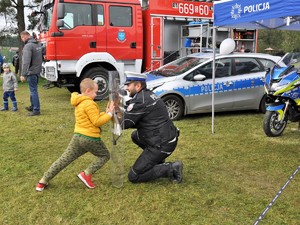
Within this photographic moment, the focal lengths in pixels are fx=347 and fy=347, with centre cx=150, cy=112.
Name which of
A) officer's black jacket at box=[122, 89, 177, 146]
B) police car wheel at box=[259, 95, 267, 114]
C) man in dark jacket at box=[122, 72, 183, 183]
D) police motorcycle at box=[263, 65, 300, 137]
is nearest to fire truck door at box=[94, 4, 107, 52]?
police car wheel at box=[259, 95, 267, 114]

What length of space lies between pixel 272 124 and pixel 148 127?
3020 millimetres

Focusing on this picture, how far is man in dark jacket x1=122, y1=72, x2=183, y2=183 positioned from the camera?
381cm

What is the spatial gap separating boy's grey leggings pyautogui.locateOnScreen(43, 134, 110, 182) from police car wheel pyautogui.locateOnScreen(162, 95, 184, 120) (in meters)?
3.37

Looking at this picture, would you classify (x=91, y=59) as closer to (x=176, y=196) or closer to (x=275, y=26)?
(x=275, y=26)

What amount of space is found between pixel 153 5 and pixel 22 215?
25.7ft

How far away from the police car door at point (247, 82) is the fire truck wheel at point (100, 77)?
373 cm

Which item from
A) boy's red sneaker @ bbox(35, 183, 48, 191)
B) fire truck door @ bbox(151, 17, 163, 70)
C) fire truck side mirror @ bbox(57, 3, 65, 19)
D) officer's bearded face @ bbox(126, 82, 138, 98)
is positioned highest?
fire truck side mirror @ bbox(57, 3, 65, 19)

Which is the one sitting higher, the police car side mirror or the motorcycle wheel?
the police car side mirror

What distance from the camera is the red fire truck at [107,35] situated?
9.07 meters

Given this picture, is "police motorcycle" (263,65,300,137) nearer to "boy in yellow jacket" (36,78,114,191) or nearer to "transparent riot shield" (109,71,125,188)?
"transparent riot shield" (109,71,125,188)

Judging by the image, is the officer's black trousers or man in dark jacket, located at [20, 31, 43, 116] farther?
man in dark jacket, located at [20, 31, 43, 116]

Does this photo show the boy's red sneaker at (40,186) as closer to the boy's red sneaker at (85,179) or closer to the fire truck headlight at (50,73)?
the boy's red sneaker at (85,179)

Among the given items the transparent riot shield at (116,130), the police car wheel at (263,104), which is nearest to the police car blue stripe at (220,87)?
the police car wheel at (263,104)

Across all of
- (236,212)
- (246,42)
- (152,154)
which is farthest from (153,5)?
(236,212)
